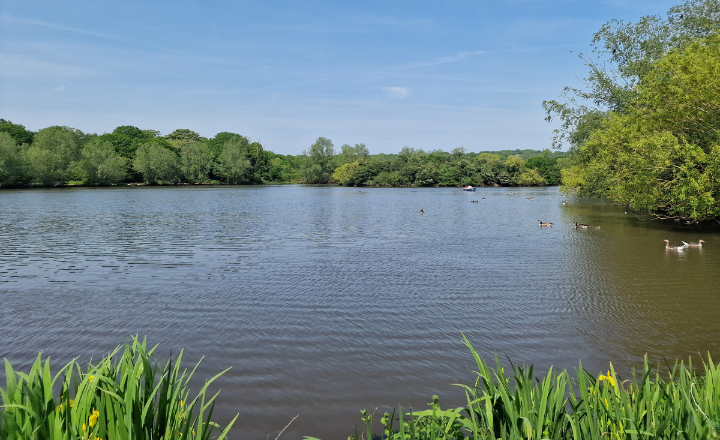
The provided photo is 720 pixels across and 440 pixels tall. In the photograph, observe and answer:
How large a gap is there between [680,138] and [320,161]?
12217 centimetres

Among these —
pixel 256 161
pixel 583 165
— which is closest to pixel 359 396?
pixel 583 165

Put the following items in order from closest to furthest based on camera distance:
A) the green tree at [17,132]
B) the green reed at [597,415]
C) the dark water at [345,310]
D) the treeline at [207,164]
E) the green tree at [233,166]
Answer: the green reed at [597,415], the dark water at [345,310], the treeline at [207,164], the green tree at [17,132], the green tree at [233,166]

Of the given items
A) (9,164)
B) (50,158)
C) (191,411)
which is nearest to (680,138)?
(191,411)

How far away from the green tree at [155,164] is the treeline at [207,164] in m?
0.08

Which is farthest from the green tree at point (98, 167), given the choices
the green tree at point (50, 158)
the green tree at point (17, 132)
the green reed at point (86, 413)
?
the green reed at point (86, 413)

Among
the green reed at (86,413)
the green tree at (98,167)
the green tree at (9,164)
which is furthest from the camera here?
the green tree at (98,167)

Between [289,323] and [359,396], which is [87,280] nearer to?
[289,323]

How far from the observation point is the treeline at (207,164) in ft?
289

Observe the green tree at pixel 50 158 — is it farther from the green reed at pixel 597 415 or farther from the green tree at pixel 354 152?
the green reed at pixel 597 415

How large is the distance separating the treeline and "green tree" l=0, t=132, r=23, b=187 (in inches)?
5.5

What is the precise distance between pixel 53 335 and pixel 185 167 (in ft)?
370

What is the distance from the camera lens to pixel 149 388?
3.62m

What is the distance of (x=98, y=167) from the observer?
95062 millimetres

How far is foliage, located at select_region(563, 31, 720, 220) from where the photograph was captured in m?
20.0
